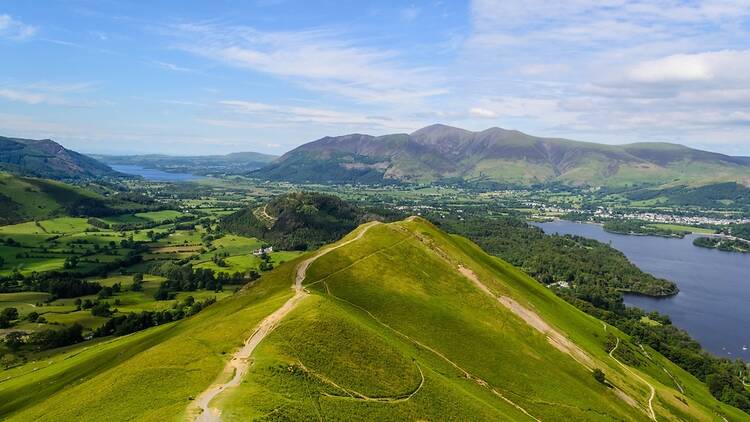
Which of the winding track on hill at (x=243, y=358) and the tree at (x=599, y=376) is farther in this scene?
the tree at (x=599, y=376)

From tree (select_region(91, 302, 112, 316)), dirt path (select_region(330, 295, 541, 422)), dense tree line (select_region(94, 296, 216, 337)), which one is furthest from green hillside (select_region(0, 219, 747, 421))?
tree (select_region(91, 302, 112, 316))

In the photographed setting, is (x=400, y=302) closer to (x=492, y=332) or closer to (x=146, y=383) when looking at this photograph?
(x=492, y=332)

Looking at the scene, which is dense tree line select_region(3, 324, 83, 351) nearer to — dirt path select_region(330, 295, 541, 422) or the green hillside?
the green hillside

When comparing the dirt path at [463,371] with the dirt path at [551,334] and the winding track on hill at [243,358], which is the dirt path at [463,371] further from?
the dirt path at [551,334]

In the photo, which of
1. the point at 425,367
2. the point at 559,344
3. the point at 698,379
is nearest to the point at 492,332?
the point at 559,344

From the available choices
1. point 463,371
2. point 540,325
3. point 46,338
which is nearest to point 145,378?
point 463,371

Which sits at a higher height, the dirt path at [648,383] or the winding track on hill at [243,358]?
the winding track on hill at [243,358]

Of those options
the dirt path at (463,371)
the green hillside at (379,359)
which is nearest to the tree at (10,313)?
the green hillside at (379,359)

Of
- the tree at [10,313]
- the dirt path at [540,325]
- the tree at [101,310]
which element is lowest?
the tree at [101,310]

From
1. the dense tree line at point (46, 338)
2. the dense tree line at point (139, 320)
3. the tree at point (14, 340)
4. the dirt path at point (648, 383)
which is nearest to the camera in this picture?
the dirt path at point (648, 383)
